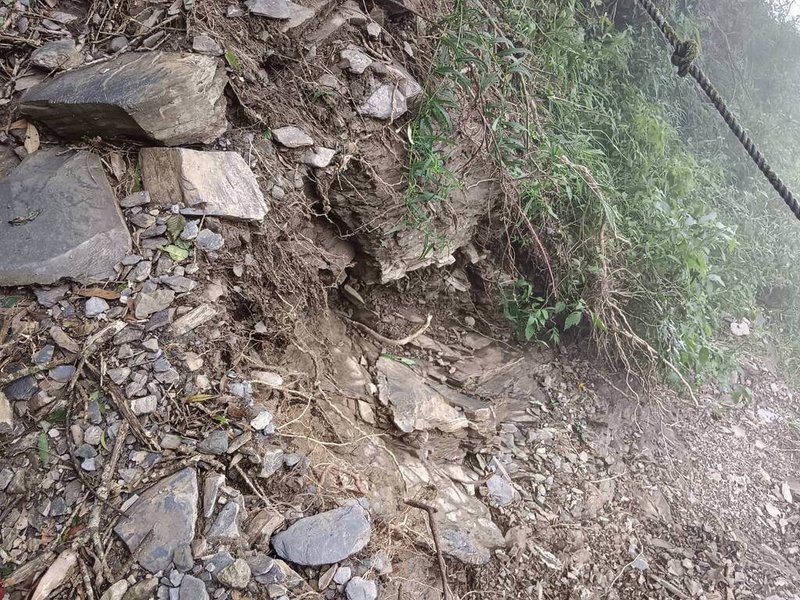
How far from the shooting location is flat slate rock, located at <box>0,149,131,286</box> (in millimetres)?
1560

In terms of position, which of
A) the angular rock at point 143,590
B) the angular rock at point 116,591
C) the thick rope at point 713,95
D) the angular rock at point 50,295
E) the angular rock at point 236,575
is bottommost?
the angular rock at point 116,591

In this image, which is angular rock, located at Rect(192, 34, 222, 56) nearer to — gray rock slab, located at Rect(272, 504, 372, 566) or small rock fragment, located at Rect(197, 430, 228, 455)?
small rock fragment, located at Rect(197, 430, 228, 455)

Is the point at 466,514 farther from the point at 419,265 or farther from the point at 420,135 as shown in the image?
the point at 420,135

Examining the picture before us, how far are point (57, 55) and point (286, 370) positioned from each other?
129 centimetres

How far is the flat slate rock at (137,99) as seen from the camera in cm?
168

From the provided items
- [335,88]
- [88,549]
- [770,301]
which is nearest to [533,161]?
[335,88]

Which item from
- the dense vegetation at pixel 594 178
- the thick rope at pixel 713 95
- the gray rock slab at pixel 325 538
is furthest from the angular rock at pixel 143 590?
the thick rope at pixel 713 95

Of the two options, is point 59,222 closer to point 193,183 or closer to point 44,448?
point 193,183

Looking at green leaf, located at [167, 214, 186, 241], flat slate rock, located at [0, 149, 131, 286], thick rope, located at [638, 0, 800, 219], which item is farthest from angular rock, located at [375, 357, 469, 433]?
thick rope, located at [638, 0, 800, 219]

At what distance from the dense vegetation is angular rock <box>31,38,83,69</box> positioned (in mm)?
1220

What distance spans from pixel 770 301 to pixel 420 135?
3.42 metres

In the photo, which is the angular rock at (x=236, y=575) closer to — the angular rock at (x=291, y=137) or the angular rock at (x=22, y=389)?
the angular rock at (x=22, y=389)

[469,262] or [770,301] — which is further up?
[770,301]

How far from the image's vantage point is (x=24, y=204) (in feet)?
5.36
